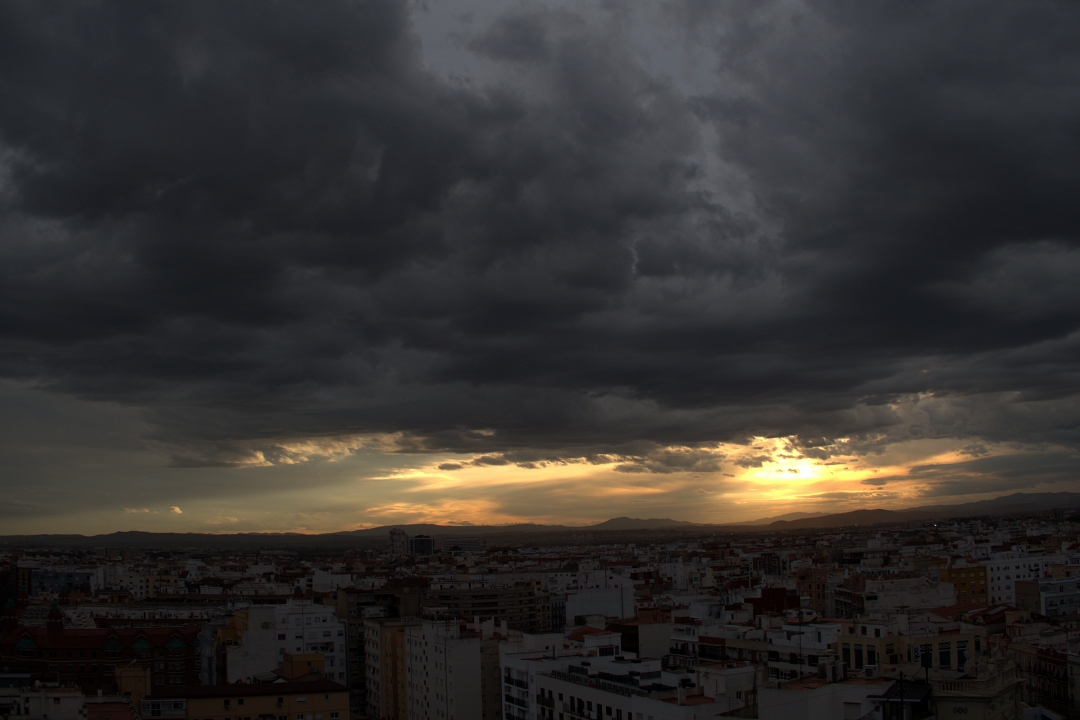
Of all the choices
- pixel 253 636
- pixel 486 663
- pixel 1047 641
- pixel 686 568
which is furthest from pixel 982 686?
pixel 686 568

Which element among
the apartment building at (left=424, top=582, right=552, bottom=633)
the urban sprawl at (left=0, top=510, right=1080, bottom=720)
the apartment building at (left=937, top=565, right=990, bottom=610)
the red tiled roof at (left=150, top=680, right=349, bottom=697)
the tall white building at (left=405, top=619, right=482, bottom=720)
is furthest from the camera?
the apartment building at (left=424, top=582, right=552, bottom=633)

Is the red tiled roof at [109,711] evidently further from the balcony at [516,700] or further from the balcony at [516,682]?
the balcony at [516,700]

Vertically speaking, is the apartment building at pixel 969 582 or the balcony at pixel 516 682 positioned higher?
the balcony at pixel 516 682

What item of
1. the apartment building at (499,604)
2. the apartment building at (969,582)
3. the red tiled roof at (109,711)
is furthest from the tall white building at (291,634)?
the apartment building at (969,582)

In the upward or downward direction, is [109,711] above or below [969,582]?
above

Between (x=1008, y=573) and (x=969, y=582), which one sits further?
(x=1008, y=573)

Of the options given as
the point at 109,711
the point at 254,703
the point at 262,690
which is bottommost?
the point at 254,703

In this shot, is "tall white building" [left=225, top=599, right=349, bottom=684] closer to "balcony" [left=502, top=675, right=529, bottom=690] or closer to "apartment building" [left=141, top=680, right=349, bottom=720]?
"balcony" [left=502, top=675, right=529, bottom=690]

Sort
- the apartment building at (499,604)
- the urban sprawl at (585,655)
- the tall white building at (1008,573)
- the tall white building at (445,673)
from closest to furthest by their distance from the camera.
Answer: the urban sprawl at (585,655)
the tall white building at (445,673)
the tall white building at (1008,573)
the apartment building at (499,604)

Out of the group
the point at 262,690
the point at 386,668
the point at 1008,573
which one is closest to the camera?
the point at 262,690

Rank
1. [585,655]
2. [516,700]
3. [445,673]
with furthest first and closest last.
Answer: [445,673] < [585,655] < [516,700]

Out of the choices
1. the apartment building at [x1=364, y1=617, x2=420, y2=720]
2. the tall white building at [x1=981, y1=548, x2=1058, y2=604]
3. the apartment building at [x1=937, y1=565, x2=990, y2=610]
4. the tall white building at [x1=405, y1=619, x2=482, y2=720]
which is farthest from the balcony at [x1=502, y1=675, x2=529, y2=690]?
the tall white building at [x1=981, y1=548, x2=1058, y2=604]

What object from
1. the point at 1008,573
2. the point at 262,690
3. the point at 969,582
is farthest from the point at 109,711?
the point at 1008,573

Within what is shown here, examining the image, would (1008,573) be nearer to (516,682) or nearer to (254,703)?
(516,682)
